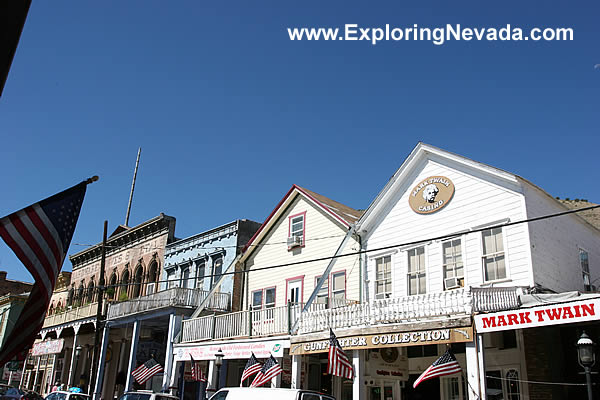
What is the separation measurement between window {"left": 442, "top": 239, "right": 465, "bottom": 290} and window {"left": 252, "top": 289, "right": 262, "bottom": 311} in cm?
1039

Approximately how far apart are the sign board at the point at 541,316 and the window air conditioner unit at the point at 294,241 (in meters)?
11.7

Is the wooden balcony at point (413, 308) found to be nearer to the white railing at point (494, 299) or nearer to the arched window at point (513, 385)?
the white railing at point (494, 299)

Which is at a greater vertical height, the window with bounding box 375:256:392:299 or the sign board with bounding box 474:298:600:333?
the window with bounding box 375:256:392:299

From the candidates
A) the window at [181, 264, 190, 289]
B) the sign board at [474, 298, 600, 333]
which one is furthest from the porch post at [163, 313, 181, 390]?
the sign board at [474, 298, 600, 333]

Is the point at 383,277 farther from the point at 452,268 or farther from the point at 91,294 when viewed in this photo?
the point at 91,294

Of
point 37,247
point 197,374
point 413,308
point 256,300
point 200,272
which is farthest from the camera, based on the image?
point 200,272

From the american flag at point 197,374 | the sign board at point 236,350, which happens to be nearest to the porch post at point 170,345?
the sign board at point 236,350

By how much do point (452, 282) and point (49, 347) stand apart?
29.9 meters

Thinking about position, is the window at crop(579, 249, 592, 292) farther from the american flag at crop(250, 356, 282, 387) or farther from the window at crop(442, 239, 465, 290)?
the american flag at crop(250, 356, 282, 387)

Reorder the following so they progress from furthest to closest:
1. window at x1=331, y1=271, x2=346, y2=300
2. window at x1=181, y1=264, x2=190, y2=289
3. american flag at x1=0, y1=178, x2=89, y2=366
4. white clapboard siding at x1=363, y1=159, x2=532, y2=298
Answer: window at x1=181, y1=264, x2=190, y2=289 → window at x1=331, y1=271, x2=346, y2=300 → white clapboard siding at x1=363, y1=159, x2=532, y2=298 → american flag at x1=0, y1=178, x2=89, y2=366

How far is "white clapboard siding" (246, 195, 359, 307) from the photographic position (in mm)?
21812

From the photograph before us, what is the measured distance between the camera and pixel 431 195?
19.4m

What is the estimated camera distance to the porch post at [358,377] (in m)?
15.9

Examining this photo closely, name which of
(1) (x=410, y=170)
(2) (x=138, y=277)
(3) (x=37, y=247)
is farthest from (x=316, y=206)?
(3) (x=37, y=247)
